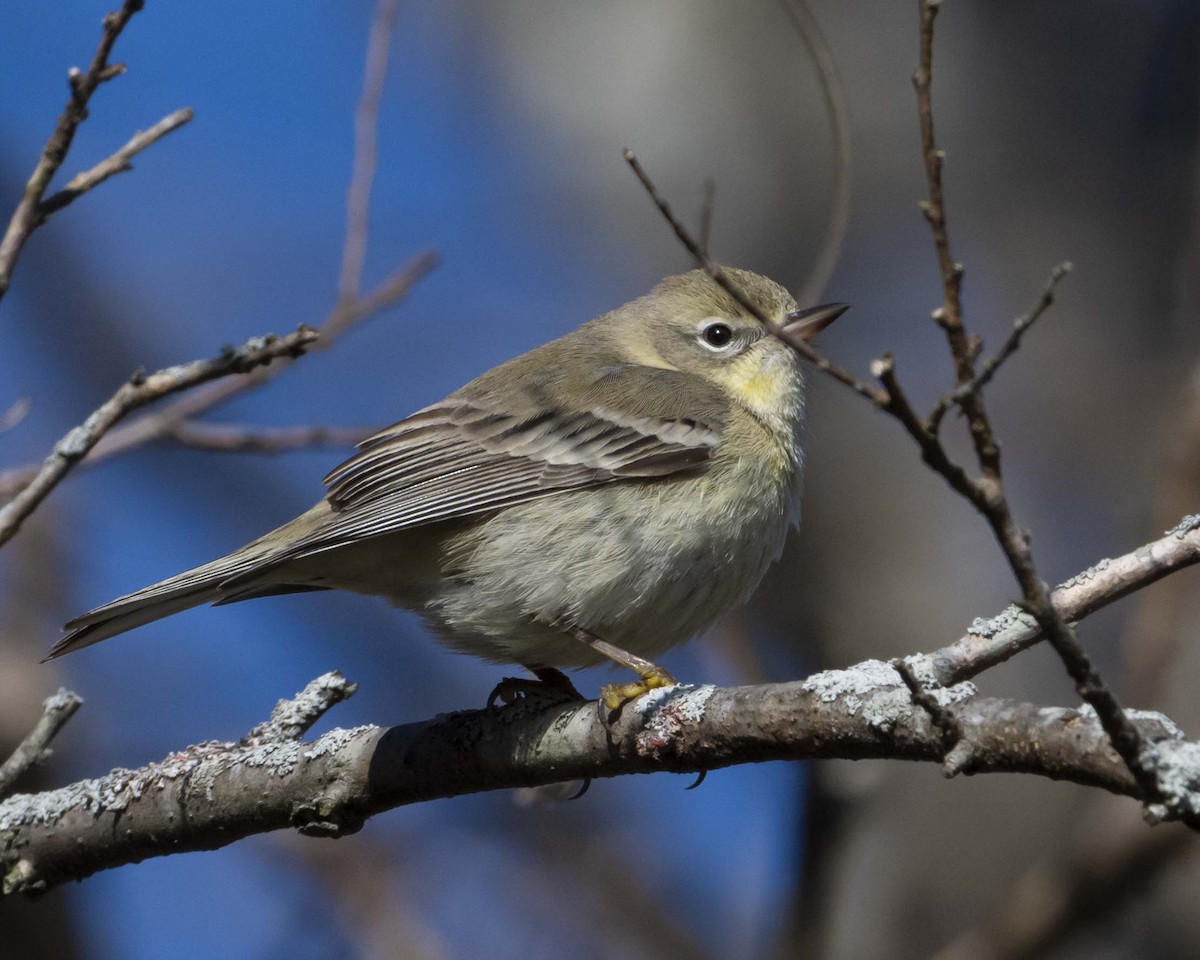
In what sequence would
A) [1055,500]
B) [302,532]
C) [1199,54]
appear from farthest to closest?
[1199,54] < [1055,500] < [302,532]

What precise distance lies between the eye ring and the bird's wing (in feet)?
1.03

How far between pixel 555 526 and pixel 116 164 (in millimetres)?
1813

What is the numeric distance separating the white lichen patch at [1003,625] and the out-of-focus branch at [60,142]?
2.19 metres

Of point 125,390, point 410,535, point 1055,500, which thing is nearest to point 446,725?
point 410,535

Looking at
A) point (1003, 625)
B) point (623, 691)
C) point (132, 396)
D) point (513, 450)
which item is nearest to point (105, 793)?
point (132, 396)

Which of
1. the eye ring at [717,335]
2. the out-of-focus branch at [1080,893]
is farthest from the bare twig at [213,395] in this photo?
the out-of-focus branch at [1080,893]

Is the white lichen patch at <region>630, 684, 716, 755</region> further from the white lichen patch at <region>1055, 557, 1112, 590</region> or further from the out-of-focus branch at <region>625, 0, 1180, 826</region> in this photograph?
the out-of-focus branch at <region>625, 0, 1180, 826</region>

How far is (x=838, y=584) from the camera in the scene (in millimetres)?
6922

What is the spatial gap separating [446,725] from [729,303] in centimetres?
249

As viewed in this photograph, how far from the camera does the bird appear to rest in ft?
13.4

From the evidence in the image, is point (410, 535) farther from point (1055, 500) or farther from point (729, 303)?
point (1055, 500)

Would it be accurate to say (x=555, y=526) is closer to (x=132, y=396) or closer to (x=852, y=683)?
(x=132, y=396)

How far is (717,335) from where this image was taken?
538 centimetres

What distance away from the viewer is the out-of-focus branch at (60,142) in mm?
2799
